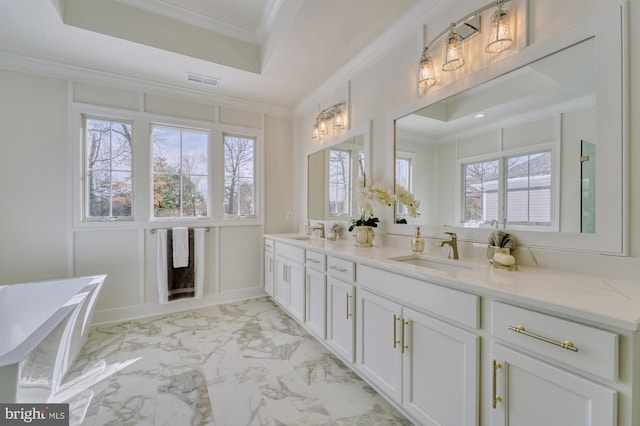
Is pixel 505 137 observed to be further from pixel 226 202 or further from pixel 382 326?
pixel 226 202

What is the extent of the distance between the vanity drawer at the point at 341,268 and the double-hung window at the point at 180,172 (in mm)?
2031

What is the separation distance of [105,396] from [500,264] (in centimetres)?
254

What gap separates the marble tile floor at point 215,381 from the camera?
159 cm

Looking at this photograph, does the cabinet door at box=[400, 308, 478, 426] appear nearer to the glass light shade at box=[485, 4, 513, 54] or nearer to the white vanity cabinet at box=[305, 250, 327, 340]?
the white vanity cabinet at box=[305, 250, 327, 340]

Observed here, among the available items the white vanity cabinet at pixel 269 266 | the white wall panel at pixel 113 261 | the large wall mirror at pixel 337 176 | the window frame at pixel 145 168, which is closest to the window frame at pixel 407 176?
the large wall mirror at pixel 337 176

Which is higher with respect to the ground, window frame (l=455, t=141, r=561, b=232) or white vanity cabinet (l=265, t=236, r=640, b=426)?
window frame (l=455, t=141, r=561, b=232)

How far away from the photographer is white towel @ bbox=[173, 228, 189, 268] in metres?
3.08

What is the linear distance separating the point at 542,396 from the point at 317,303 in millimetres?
1588

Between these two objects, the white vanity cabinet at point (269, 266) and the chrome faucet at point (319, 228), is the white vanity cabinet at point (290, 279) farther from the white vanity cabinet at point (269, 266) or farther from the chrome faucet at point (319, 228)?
the chrome faucet at point (319, 228)

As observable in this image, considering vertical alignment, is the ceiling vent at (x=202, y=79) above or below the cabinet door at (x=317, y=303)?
above

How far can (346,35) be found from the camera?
2.22m

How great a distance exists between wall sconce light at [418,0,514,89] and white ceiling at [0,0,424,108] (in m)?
0.41

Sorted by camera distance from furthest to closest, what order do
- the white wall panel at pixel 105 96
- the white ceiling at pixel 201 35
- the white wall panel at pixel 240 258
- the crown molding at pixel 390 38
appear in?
the white wall panel at pixel 240 258, the white wall panel at pixel 105 96, the white ceiling at pixel 201 35, the crown molding at pixel 390 38

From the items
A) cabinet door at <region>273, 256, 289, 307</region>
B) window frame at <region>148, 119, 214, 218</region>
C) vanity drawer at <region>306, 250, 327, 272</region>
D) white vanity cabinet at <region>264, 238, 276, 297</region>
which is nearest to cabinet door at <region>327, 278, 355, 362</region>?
vanity drawer at <region>306, 250, 327, 272</region>
